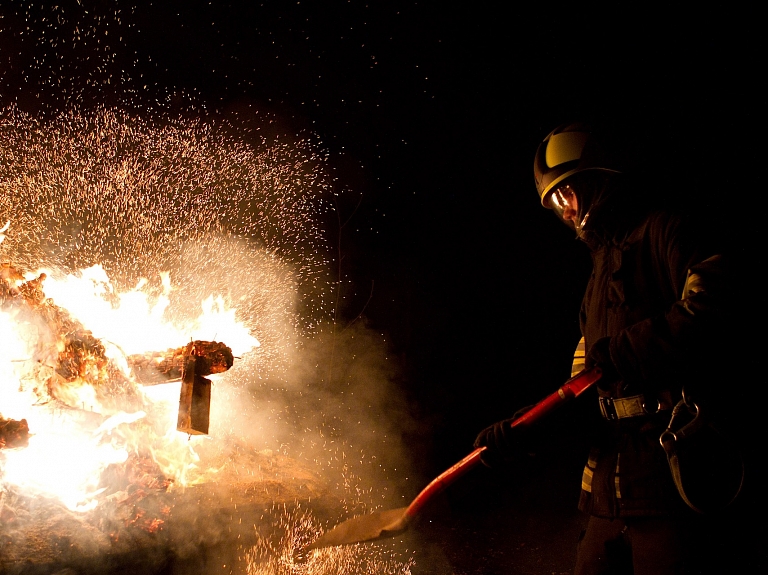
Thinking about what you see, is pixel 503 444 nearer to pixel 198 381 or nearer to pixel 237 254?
pixel 198 381

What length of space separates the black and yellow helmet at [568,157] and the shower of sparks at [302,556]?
10.5 ft

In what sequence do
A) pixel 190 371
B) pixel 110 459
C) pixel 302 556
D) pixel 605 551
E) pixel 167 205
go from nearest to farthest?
1. pixel 605 551
2. pixel 110 459
3. pixel 190 371
4. pixel 302 556
5. pixel 167 205

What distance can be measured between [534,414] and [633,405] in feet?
1.50

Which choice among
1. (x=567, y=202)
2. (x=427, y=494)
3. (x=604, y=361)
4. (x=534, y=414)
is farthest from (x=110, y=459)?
(x=567, y=202)

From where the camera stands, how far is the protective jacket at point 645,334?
6.52 feet

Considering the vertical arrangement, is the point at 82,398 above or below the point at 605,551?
above

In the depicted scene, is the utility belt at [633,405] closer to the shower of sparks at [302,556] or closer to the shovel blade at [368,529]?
the shovel blade at [368,529]

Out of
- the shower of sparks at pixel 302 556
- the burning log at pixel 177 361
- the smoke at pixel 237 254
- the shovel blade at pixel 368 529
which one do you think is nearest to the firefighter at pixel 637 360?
the shovel blade at pixel 368 529

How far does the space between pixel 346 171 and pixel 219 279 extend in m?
2.91

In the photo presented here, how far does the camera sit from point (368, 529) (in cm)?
302

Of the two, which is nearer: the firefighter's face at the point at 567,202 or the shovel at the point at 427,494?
the shovel at the point at 427,494

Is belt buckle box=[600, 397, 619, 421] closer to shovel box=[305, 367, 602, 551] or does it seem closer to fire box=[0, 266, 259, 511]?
shovel box=[305, 367, 602, 551]

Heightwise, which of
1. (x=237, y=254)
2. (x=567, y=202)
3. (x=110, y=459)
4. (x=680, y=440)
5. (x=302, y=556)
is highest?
(x=237, y=254)

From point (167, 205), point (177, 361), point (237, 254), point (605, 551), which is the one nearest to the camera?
point (605, 551)
